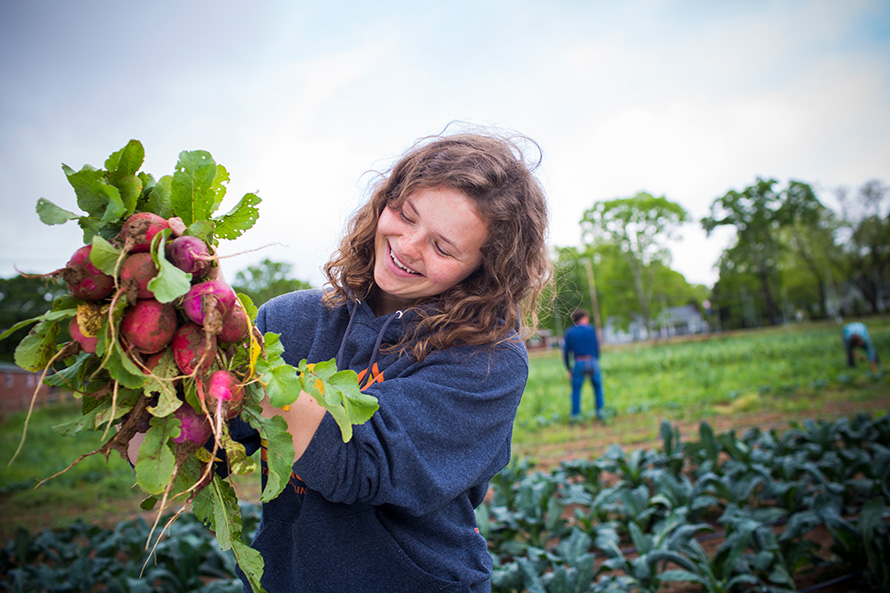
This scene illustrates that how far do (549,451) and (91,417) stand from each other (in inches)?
255

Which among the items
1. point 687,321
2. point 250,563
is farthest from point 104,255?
point 687,321

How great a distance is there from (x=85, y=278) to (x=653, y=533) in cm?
387

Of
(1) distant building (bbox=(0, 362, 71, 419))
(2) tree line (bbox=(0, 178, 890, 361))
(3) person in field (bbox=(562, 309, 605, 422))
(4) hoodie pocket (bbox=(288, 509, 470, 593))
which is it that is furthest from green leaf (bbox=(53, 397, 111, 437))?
(2) tree line (bbox=(0, 178, 890, 361))

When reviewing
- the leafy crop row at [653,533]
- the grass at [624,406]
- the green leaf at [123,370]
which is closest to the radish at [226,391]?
the green leaf at [123,370]

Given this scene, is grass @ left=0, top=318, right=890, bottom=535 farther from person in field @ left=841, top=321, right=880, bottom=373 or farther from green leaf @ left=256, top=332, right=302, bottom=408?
green leaf @ left=256, top=332, right=302, bottom=408

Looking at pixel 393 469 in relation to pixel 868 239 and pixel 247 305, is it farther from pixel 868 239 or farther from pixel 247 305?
pixel 868 239

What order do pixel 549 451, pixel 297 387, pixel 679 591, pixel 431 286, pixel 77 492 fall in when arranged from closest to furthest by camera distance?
pixel 297 387, pixel 431 286, pixel 679 591, pixel 549 451, pixel 77 492

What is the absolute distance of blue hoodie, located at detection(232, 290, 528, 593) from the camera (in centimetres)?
103

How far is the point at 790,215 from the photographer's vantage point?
38188 millimetres

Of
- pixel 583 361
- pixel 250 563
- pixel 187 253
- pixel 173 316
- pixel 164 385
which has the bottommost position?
pixel 583 361

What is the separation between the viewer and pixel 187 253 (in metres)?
0.85

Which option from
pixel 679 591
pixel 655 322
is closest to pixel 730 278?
pixel 655 322

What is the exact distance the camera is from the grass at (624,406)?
22.5 feet

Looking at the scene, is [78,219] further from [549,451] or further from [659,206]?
[659,206]
